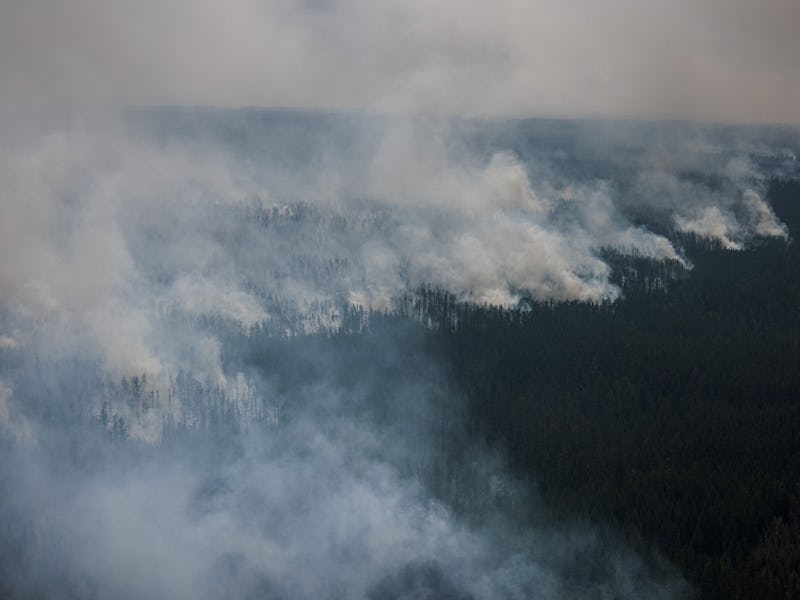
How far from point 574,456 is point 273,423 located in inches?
1620

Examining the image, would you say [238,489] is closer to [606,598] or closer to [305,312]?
[606,598]

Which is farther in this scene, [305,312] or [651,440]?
[305,312]

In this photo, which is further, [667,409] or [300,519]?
[667,409]

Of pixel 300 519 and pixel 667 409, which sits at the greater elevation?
pixel 667 409

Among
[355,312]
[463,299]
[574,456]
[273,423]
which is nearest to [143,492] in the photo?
[273,423]

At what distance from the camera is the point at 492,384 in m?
129

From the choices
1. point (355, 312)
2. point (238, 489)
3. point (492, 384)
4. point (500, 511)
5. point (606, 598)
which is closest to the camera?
point (606, 598)

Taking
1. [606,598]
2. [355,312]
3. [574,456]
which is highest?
[355,312]

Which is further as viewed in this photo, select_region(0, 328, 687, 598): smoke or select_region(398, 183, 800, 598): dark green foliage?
select_region(398, 183, 800, 598): dark green foliage

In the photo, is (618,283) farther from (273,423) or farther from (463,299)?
(273,423)

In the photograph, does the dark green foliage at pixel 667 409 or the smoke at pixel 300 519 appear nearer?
the smoke at pixel 300 519

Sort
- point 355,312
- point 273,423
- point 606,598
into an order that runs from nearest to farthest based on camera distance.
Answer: point 606,598, point 273,423, point 355,312

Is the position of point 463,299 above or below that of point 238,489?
above

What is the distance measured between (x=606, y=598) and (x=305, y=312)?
11733 cm
